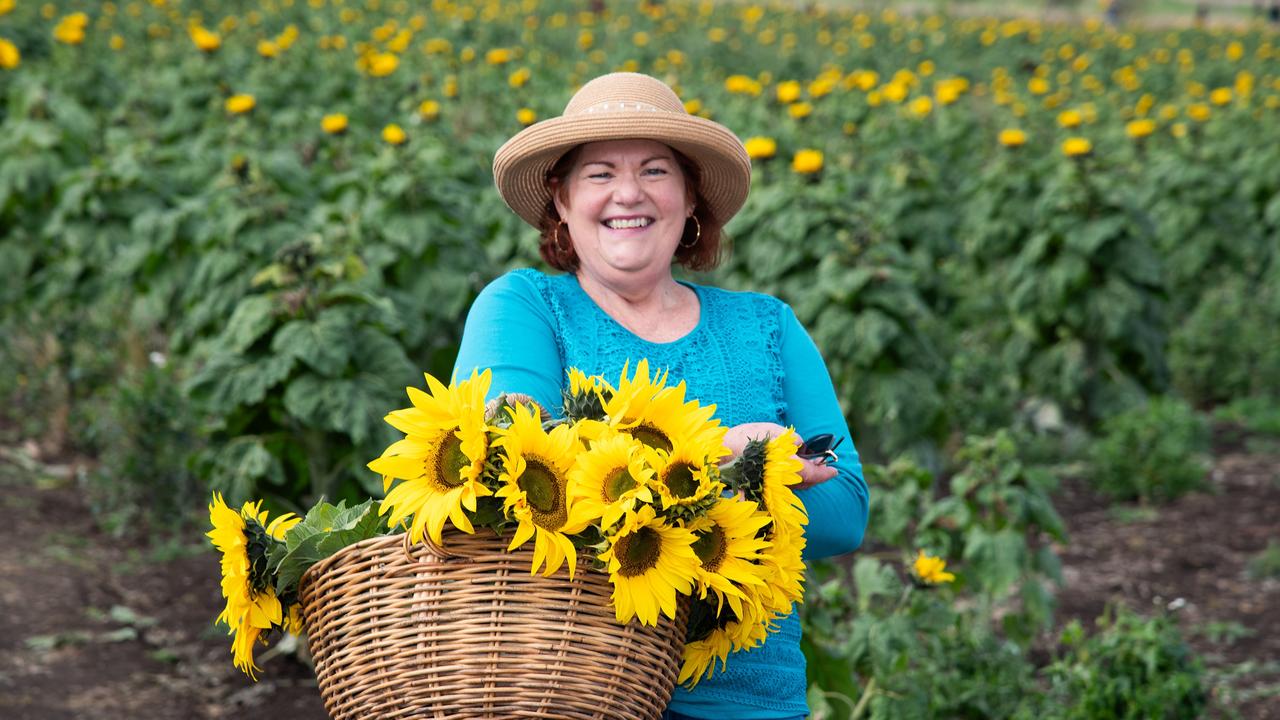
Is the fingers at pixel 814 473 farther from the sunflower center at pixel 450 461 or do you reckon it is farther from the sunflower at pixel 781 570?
the sunflower center at pixel 450 461

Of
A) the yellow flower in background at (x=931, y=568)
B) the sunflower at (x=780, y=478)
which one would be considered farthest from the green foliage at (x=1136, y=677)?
the sunflower at (x=780, y=478)

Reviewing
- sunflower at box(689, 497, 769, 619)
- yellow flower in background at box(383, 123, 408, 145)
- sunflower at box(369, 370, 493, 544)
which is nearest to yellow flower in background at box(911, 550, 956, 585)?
sunflower at box(689, 497, 769, 619)

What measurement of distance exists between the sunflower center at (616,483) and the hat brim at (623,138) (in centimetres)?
72

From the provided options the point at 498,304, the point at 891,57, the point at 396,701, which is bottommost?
the point at 396,701

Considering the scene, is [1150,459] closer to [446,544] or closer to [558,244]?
[558,244]

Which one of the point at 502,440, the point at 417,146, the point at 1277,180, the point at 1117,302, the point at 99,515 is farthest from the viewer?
the point at 1277,180

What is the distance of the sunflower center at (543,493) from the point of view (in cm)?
172

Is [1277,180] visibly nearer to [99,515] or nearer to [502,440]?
[99,515]

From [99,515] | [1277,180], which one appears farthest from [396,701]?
[1277,180]

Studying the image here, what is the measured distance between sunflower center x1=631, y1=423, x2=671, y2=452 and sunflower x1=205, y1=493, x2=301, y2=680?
515 millimetres

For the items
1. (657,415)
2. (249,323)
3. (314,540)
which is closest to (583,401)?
(657,415)

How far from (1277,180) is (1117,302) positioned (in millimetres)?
2328

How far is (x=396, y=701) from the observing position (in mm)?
1771

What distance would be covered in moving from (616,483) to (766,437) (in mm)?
262
